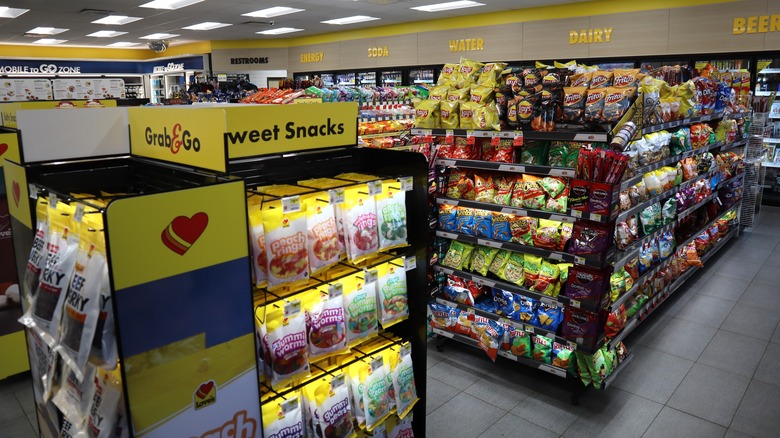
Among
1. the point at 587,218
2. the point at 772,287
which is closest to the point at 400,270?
the point at 587,218

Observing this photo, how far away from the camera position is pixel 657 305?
4.45m

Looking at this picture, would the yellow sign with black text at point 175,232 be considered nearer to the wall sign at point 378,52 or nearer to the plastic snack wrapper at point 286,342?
the plastic snack wrapper at point 286,342

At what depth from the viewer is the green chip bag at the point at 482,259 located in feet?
12.2

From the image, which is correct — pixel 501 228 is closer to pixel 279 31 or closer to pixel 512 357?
pixel 512 357

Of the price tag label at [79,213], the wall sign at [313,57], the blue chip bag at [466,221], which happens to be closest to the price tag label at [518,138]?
the blue chip bag at [466,221]

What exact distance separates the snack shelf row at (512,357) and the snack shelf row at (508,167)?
48.7 inches

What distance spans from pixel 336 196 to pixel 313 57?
40.1ft

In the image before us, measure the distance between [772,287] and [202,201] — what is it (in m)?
5.67

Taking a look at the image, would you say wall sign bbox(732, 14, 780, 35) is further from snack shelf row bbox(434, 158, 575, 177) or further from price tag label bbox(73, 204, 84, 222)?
price tag label bbox(73, 204, 84, 222)

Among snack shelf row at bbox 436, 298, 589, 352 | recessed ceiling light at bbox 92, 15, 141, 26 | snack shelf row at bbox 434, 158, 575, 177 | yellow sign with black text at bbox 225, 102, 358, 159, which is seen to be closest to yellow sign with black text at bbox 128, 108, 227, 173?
yellow sign with black text at bbox 225, 102, 358, 159

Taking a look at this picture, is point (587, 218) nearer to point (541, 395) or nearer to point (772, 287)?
point (541, 395)

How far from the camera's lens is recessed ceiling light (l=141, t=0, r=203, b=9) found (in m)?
8.66

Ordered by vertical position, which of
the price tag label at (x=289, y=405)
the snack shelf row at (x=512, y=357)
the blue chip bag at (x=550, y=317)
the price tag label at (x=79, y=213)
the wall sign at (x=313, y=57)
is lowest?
the snack shelf row at (x=512, y=357)

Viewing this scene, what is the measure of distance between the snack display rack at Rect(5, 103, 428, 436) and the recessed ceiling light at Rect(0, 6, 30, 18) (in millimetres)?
8947
